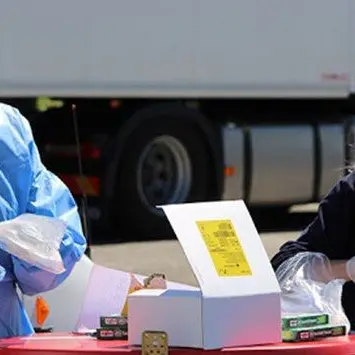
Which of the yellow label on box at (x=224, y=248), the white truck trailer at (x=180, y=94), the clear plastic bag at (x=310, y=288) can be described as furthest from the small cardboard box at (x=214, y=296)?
the white truck trailer at (x=180, y=94)

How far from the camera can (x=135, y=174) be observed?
36.2 feet

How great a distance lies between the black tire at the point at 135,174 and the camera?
11039 millimetres

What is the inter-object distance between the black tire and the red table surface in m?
7.96

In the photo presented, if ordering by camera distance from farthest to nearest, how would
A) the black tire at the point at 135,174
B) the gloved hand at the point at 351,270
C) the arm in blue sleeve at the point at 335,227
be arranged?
the black tire at the point at 135,174 < the arm in blue sleeve at the point at 335,227 < the gloved hand at the point at 351,270

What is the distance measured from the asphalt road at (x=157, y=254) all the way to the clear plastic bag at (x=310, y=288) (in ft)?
16.3

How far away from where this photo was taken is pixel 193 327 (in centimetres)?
272

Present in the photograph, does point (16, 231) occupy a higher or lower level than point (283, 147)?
higher

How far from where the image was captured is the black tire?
11.0 m

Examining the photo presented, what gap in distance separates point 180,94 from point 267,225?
79.5 inches

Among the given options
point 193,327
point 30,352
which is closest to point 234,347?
point 193,327
